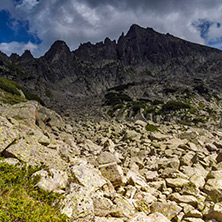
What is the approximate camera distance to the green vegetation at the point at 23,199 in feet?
13.2

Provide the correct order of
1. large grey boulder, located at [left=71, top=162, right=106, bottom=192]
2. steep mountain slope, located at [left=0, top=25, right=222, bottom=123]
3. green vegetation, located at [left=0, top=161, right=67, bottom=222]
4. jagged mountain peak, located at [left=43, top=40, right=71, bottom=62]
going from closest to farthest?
green vegetation, located at [left=0, top=161, right=67, bottom=222], large grey boulder, located at [left=71, top=162, right=106, bottom=192], steep mountain slope, located at [left=0, top=25, right=222, bottom=123], jagged mountain peak, located at [left=43, top=40, right=71, bottom=62]

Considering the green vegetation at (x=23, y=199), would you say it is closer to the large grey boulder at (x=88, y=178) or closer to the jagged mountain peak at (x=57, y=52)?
the large grey boulder at (x=88, y=178)

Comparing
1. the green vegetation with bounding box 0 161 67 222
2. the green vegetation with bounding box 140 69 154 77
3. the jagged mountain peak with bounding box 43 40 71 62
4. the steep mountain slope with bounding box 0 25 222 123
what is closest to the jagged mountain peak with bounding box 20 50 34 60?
the steep mountain slope with bounding box 0 25 222 123

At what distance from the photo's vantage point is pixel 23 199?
4.83 metres

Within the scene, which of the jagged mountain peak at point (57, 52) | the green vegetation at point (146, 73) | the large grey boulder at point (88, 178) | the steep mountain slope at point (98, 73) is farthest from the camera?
the jagged mountain peak at point (57, 52)

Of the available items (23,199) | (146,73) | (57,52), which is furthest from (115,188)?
(57,52)

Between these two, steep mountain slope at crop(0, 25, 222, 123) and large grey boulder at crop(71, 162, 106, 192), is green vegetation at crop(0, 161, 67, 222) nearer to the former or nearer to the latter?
large grey boulder at crop(71, 162, 106, 192)

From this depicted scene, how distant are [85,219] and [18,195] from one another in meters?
2.36

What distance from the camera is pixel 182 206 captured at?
7.02m

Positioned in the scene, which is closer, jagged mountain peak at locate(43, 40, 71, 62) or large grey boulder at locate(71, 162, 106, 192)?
large grey boulder at locate(71, 162, 106, 192)

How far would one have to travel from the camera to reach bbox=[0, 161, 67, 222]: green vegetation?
4023 mm

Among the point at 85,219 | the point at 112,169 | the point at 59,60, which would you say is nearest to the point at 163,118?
the point at 112,169

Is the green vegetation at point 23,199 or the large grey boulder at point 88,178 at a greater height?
the large grey boulder at point 88,178

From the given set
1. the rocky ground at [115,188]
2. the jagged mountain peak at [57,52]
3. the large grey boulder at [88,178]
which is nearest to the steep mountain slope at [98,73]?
the jagged mountain peak at [57,52]
